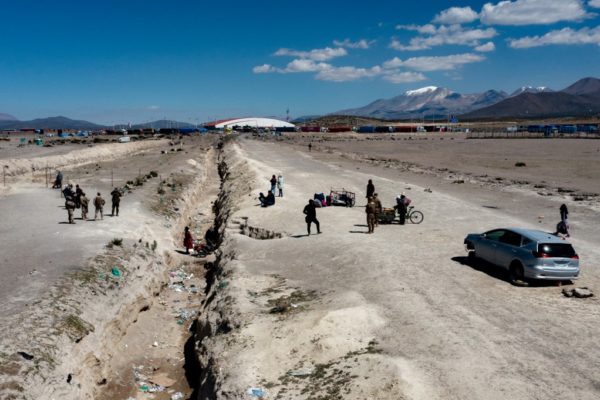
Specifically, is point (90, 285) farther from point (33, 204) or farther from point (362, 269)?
point (33, 204)

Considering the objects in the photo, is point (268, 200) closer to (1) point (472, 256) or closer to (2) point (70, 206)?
(2) point (70, 206)

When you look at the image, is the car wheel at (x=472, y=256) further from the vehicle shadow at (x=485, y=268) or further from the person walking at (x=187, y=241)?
the person walking at (x=187, y=241)

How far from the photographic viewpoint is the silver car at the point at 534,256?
15.8 m

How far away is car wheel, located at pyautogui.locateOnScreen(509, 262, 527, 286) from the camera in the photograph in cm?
1635

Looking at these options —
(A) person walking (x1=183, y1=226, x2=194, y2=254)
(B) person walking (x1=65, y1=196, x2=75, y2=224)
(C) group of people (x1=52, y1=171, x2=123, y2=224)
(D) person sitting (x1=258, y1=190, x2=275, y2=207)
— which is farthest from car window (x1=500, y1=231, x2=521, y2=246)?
(B) person walking (x1=65, y1=196, x2=75, y2=224)

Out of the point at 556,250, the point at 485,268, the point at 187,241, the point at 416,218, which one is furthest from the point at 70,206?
the point at 556,250

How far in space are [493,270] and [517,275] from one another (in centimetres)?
179

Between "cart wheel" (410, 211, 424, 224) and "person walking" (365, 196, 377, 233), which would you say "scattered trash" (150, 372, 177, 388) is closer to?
"person walking" (365, 196, 377, 233)

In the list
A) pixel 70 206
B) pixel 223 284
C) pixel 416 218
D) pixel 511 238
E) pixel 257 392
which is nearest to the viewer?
pixel 257 392

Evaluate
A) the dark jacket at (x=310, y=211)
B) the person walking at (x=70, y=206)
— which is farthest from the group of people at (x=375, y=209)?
the person walking at (x=70, y=206)

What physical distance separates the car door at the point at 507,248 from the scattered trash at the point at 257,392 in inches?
392

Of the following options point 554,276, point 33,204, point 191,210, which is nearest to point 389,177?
point 191,210

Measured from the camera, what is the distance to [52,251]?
21.5 m

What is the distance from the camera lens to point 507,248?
17.2 meters
